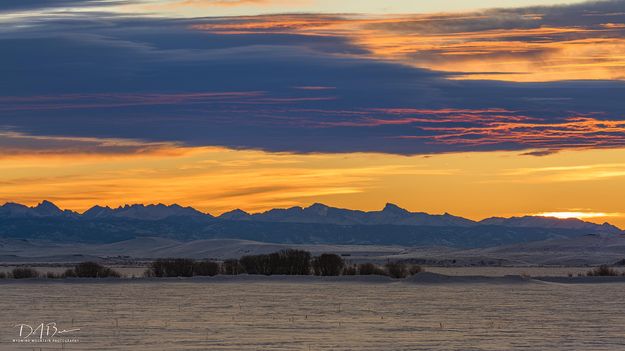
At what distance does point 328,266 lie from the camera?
86250mm

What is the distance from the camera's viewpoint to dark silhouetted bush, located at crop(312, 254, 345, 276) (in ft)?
283

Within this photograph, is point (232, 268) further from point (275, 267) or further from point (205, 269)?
point (275, 267)

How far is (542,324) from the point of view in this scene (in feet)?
131

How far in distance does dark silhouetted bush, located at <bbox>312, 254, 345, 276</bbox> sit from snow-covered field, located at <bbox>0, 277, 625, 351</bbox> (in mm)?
19973

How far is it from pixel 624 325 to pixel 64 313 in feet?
69.9

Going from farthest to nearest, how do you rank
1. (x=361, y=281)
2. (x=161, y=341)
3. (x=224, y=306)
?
(x=361, y=281) → (x=224, y=306) → (x=161, y=341)

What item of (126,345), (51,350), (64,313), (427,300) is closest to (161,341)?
(126,345)

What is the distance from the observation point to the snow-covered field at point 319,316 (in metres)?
33.3

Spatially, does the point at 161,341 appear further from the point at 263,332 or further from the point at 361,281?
the point at 361,281

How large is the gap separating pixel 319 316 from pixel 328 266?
43.6 m

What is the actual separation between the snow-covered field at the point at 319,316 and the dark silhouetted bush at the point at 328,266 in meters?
20.0

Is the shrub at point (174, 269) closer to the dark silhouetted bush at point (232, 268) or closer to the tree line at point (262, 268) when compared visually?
the tree line at point (262, 268)

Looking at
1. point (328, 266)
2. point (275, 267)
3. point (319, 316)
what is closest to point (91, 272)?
point (275, 267)

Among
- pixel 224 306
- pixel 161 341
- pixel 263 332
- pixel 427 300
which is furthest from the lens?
pixel 427 300
